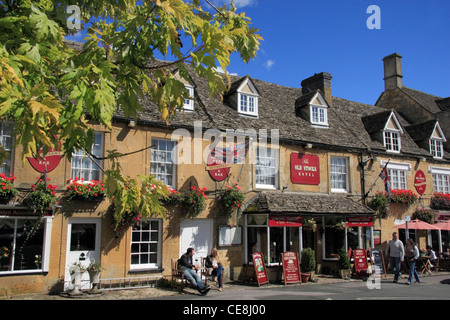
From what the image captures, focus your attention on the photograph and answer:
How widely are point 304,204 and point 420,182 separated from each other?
360 inches

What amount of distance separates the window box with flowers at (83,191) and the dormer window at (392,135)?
51.6ft

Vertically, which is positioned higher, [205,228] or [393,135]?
[393,135]

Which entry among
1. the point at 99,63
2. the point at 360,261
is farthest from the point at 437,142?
the point at 99,63

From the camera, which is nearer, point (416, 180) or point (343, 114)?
point (416, 180)

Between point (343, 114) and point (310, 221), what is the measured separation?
30.9 feet

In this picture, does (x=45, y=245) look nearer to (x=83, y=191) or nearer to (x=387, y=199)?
(x=83, y=191)

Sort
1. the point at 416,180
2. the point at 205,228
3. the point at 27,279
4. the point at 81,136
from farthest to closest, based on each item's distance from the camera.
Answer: the point at 416,180
the point at 205,228
the point at 27,279
the point at 81,136

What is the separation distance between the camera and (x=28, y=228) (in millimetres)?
12875

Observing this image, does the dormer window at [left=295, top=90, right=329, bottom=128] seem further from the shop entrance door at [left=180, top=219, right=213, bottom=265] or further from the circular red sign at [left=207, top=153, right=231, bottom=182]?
the shop entrance door at [left=180, top=219, right=213, bottom=265]

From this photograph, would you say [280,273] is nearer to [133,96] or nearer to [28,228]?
[28,228]

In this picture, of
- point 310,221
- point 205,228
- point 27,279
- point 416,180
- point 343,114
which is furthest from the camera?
point 343,114

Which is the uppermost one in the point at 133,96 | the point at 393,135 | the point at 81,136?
the point at 393,135

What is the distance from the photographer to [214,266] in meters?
14.2

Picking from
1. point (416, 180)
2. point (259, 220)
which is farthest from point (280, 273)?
point (416, 180)
